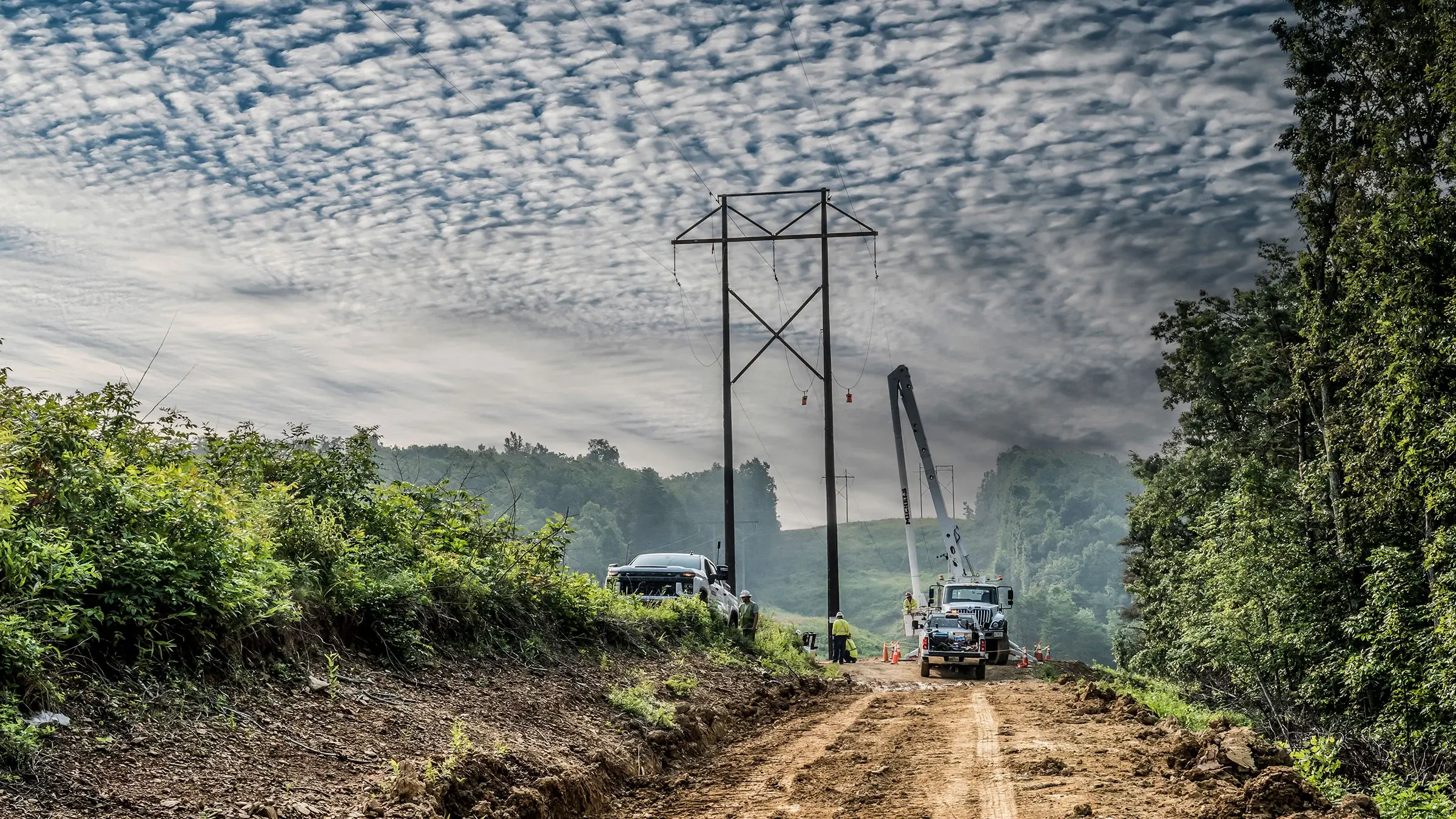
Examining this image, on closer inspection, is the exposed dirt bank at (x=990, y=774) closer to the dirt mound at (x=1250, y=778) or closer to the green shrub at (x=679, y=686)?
the dirt mound at (x=1250, y=778)

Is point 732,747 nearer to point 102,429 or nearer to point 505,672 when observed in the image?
point 505,672

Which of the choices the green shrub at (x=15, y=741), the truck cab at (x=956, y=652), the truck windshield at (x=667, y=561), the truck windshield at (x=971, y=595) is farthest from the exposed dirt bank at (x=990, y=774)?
the truck windshield at (x=971, y=595)

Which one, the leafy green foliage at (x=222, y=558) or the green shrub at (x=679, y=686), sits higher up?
the leafy green foliage at (x=222, y=558)

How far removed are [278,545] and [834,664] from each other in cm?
2133

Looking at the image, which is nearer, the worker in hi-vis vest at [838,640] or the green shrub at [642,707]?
the green shrub at [642,707]

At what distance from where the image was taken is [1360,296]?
68.6 ft

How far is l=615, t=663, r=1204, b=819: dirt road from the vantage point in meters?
8.11

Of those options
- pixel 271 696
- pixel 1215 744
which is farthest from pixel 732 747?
pixel 271 696

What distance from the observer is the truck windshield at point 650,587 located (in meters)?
24.1

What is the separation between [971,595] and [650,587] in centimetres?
1328

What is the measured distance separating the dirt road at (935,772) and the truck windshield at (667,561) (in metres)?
10.5

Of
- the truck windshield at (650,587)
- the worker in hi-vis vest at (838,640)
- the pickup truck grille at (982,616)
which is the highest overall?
the truck windshield at (650,587)

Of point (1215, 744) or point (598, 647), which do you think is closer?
point (1215, 744)

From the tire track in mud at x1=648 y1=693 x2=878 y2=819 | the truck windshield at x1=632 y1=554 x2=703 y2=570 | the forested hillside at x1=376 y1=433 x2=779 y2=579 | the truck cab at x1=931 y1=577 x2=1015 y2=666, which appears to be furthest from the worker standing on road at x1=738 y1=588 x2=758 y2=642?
the forested hillside at x1=376 y1=433 x2=779 y2=579
